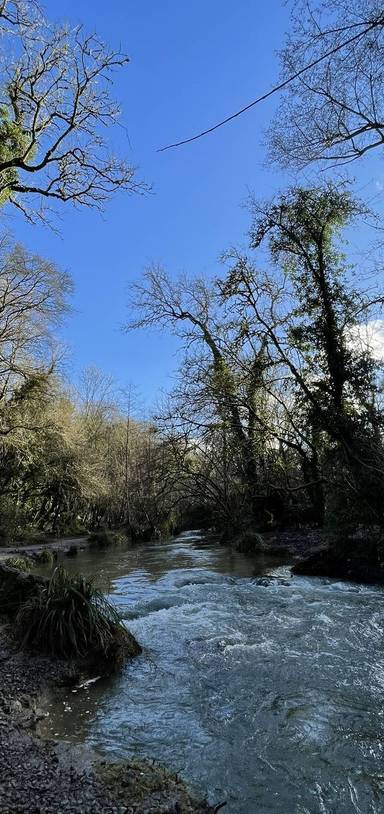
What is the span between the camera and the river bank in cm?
273

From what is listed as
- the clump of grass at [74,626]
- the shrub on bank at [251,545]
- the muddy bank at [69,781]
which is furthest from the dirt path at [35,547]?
the muddy bank at [69,781]

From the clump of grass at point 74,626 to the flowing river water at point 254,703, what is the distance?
0.98 ft

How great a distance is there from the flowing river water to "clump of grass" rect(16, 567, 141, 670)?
0.30 m

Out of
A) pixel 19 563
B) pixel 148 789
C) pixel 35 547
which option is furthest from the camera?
pixel 35 547

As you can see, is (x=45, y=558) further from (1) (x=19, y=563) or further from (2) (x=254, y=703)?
(2) (x=254, y=703)

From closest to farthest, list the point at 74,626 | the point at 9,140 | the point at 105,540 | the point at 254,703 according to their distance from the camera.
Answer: the point at 254,703 → the point at 74,626 → the point at 9,140 → the point at 105,540


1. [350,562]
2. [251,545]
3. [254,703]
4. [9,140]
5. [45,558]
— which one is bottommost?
[254,703]

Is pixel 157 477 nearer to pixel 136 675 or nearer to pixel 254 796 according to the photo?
pixel 136 675

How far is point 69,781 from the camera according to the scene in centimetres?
300

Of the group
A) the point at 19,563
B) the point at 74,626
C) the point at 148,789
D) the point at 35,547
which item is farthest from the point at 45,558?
the point at 148,789

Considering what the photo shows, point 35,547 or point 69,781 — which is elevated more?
point 35,547

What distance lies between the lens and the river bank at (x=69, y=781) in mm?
2730

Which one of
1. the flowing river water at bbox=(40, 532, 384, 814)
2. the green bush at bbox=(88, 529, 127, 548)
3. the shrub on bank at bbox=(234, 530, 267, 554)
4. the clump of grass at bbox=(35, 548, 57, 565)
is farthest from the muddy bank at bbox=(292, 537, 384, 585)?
the green bush at bbox=(88, 529, 127, 548)

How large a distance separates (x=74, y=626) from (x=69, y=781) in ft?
8.42
